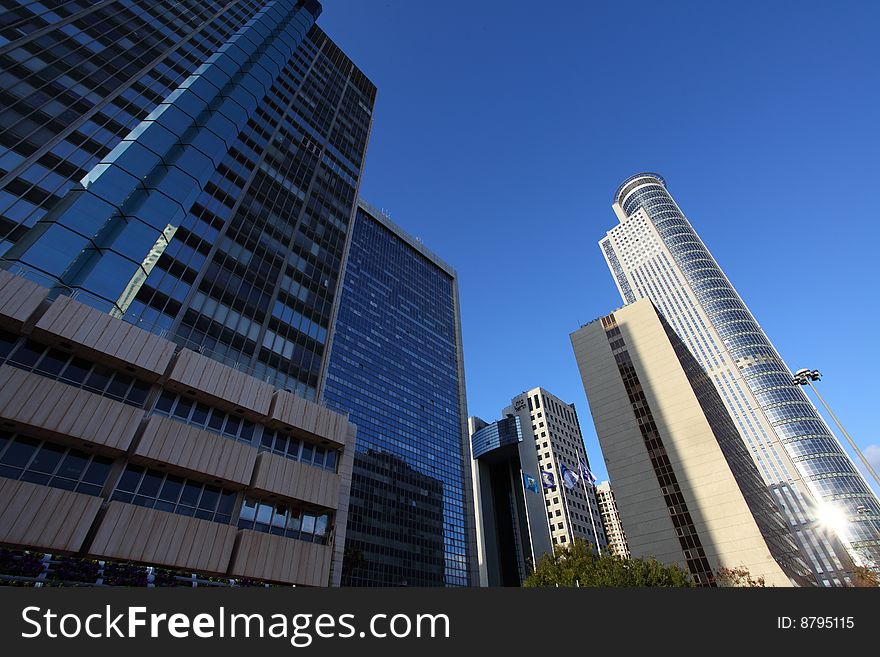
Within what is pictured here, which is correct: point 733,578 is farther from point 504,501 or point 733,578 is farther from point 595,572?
point 504,501

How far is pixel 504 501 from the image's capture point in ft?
498

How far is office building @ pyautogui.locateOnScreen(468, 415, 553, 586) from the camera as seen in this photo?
12631 centimetres

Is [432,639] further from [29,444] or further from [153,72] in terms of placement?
[153,72]

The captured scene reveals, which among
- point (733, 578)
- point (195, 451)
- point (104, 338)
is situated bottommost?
point (733, 578)

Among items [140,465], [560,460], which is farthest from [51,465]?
[560,460]

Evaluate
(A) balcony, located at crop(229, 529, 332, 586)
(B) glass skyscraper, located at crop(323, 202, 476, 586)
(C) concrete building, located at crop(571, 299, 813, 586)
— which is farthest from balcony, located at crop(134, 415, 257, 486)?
(B) glass skyscraper, located at crop(323, 202, 476, 586)

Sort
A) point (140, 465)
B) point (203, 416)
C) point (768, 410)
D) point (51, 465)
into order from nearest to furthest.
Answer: point (51, 465) < point (140, 465) < point (203, 416) < point (768, 410)

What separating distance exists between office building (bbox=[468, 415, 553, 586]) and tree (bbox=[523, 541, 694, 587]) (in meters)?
80.3

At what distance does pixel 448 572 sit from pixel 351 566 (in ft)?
95.4

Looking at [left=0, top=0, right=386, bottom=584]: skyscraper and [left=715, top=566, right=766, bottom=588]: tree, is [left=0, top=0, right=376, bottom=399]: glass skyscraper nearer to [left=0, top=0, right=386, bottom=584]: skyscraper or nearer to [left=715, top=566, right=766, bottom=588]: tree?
[left=0, top=0, right=386, bottom=584]: skyscraper

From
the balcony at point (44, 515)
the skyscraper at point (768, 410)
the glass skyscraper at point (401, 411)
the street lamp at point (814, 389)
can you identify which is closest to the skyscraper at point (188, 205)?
the balcony at point (44, 515)

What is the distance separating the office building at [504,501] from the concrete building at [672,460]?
177 ft

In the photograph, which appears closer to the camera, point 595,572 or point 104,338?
point 104,338

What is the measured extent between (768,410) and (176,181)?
168 meters
